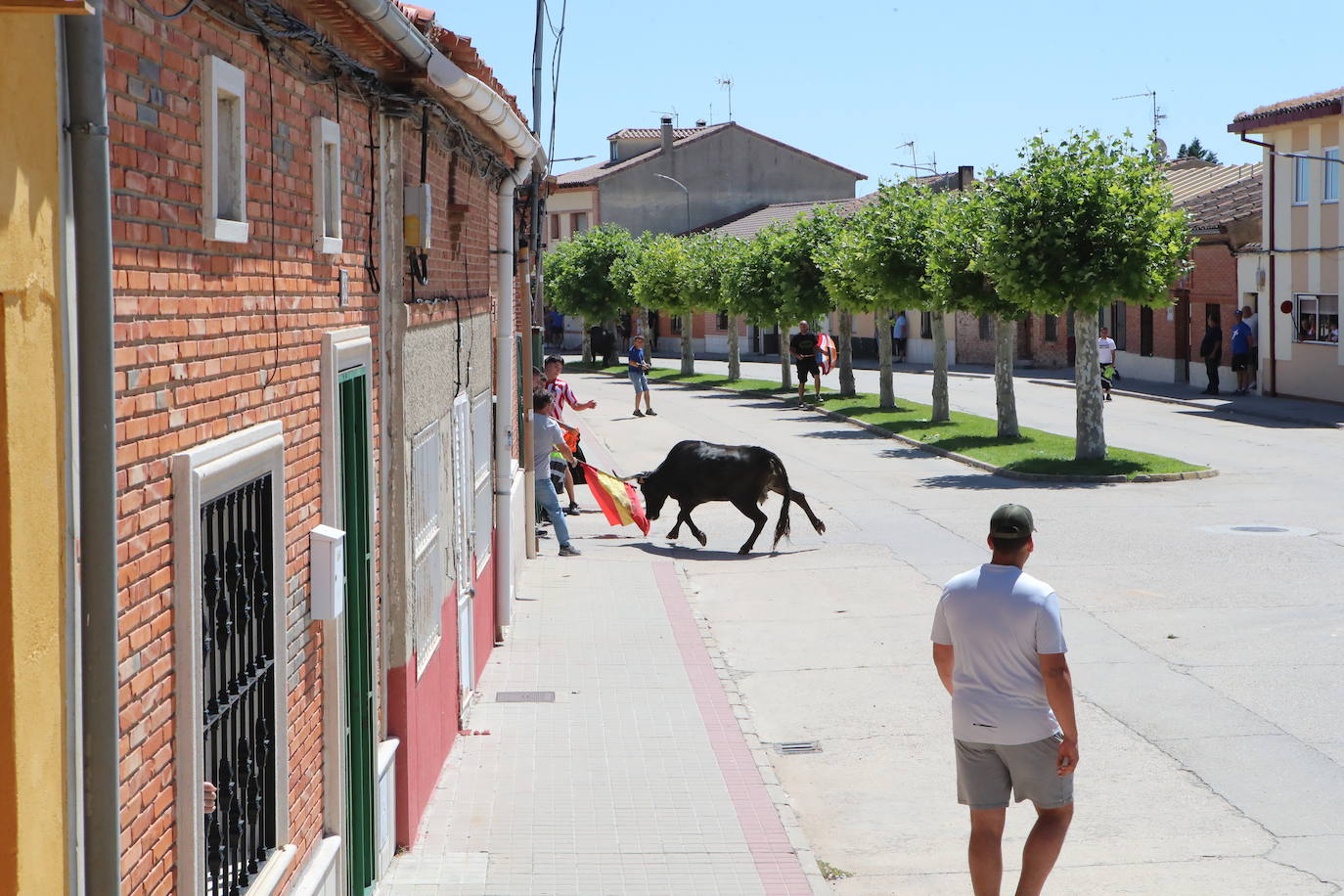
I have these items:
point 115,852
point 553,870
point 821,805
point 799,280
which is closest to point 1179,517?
point 821,805

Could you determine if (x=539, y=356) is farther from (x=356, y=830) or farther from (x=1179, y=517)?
(x=356, y=830)

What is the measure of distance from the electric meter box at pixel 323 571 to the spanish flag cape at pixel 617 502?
12.2 metres

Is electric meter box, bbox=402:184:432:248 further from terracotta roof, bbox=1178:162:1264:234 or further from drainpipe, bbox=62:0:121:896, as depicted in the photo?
terracotta roof, bbox=1178:162:1264:234

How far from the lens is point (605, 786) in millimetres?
8883

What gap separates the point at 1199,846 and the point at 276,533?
482 centimetres

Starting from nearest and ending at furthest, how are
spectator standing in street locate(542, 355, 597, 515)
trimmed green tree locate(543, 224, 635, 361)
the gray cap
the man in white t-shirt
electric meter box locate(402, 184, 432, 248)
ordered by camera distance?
the man in white t-shirt, the gray cap, electric meter box locate(402, 184, 432, 248), spectator standing in street locate(542, 355, 597, 515), trimmed green tree locate(543, 224, 635, 361)

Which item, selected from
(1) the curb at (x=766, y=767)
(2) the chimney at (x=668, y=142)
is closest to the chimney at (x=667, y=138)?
(2) the chimney at (x=668, y=142)

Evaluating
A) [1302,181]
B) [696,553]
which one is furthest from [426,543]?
[1302,181]

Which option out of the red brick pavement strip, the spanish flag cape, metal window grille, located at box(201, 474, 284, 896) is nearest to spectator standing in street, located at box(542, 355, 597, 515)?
the spanish flag cape

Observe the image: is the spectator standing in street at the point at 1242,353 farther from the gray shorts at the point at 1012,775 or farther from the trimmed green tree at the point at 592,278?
the gray shorts at the point at 1012,775

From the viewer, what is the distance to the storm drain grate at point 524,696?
11.0 m

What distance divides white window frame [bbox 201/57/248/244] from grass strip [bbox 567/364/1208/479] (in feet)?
64.0

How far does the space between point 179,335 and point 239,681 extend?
1178mm

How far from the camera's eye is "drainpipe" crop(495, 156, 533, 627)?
12672 millimetres
